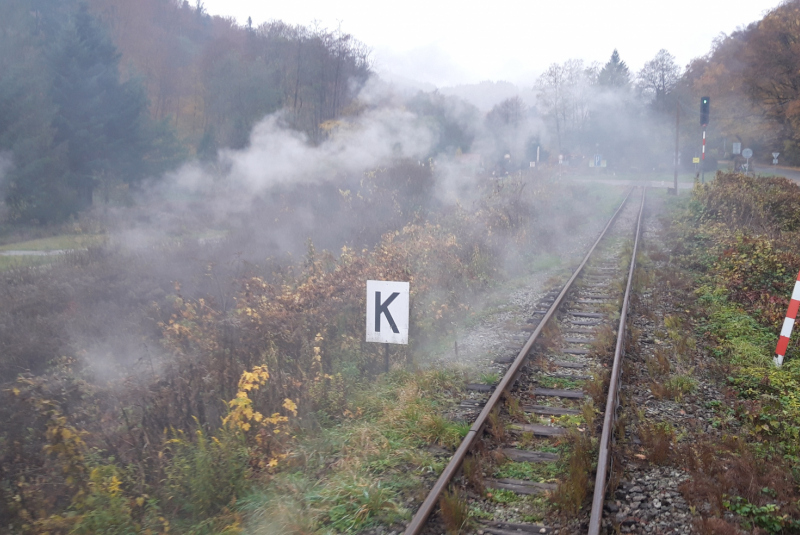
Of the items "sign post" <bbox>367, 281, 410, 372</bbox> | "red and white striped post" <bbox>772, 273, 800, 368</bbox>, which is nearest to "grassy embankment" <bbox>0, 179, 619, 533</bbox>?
"sign post" <bbox>367, 281, 410, 372</bbox>

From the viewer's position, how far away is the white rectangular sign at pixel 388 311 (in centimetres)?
618

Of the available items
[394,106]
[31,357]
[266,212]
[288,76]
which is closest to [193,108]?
[288,76]

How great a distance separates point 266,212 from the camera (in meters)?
16.0

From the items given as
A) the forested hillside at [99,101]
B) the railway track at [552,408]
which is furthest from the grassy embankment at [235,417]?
the forested hillside at [99,101]

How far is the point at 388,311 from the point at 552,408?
1992 mm

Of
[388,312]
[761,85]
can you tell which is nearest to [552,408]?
[388,312]

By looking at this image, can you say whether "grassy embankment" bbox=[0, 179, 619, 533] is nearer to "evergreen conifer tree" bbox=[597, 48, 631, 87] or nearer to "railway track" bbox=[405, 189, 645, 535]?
"railway track" bbox=[405, 189, 645, 535]

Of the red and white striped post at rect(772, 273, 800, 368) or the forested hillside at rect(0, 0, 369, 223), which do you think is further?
the forested hillside at rect(0, 0, 369, 223)

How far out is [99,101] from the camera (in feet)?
76.5

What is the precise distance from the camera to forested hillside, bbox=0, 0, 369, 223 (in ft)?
64.8

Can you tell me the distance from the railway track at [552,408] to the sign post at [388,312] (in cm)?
100

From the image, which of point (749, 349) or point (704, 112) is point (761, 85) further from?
point (749, 349)

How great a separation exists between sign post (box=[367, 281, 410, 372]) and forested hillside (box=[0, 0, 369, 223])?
1523 cm

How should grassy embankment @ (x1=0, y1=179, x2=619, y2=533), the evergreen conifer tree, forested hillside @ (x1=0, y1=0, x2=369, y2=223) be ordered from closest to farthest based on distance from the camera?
grassy embankment @ (x1=0, y1=179, x2=619, y2=533) < forested hillside @ (x1=0, y1=0, x2=369, y2=223) < the evergreen conifer tree
